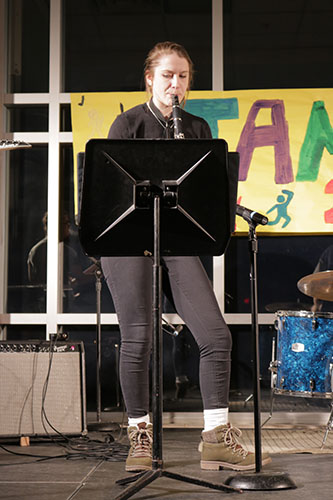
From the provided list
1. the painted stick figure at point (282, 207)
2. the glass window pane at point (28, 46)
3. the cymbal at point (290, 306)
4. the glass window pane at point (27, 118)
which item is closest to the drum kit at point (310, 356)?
the cymbal at point (290, 306)

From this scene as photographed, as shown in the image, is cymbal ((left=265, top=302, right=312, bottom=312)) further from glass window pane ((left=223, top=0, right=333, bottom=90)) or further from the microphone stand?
the microphone stand

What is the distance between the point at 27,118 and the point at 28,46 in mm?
483

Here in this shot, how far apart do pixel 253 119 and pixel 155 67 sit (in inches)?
64.9

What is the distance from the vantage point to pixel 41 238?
4.21 m

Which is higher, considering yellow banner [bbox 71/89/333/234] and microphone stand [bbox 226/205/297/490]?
yellow banner [bbox 71/89/333/234]

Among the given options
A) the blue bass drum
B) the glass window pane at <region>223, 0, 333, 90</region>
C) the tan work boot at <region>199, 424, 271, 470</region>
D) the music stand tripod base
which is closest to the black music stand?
the music stand tripod base

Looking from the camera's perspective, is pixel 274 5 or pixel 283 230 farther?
pixel 274 5

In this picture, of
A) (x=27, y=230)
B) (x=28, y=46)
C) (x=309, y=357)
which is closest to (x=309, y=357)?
(x=309, y=357)

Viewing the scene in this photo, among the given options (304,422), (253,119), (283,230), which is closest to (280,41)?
(253,119)

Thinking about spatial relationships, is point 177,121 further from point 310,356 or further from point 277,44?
point 277,44

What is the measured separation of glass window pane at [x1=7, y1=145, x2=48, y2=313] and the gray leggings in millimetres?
1810

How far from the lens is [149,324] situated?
96.2 inches

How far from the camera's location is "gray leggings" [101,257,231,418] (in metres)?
2.42

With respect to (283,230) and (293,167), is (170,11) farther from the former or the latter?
(283,230)
